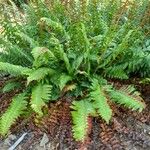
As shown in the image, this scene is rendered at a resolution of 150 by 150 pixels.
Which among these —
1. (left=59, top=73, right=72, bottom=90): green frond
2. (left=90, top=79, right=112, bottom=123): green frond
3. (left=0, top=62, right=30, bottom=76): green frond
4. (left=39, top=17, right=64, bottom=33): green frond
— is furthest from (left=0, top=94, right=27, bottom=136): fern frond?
(left=39, top=17, right=64, bottom=33): green frond

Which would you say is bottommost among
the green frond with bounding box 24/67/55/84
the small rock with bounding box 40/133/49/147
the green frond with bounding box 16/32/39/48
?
the small rock with bounding box 40/133/49/147

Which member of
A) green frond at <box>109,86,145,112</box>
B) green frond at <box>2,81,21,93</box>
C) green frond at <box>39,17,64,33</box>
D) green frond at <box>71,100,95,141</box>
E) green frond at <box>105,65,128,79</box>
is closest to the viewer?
green frond at <box>71,100,95,141</box>

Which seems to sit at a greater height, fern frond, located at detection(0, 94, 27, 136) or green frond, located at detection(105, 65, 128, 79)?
green frond, located at detection(105, 65, 128, 79)

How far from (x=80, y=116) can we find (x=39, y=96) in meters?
0.54

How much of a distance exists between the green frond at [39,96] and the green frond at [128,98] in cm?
76

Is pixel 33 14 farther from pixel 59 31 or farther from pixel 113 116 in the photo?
pixel 113 116

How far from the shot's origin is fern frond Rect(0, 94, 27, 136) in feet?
14.8

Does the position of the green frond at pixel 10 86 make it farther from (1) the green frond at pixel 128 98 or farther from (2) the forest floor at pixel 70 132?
(1) the green frond at pixel 128 98

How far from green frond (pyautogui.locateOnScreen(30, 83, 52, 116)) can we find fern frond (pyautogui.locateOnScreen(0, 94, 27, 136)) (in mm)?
185

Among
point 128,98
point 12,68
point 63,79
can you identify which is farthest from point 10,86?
point 128,98

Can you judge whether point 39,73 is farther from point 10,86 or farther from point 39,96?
point 10,86

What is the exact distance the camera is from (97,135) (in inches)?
181

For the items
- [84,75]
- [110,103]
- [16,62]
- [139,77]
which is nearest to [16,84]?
[16,62]

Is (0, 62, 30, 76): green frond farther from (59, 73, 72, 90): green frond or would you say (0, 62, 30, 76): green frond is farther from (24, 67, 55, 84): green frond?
(59, 73, 72, 90): green frond
